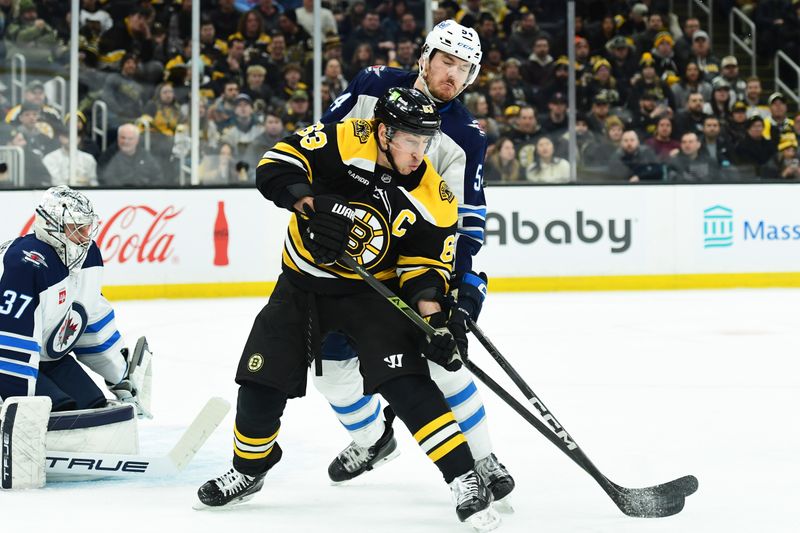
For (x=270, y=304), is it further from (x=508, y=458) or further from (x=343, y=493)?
(x=508, y=458)

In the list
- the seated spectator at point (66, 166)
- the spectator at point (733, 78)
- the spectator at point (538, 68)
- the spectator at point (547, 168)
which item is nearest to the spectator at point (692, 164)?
the spectator at point (733, 78)

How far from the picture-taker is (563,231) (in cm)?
820

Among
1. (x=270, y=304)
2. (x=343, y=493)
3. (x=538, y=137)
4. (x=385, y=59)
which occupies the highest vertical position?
(x=385, y=59)

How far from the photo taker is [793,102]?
30.7 ft

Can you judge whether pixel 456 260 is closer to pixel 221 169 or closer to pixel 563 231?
pixel 221 169

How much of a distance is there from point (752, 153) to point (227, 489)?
660 cm

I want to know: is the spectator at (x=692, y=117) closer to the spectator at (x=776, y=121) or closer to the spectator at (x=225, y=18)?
the spectator at (x=776, y=121)

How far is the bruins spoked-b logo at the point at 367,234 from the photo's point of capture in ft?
9.07

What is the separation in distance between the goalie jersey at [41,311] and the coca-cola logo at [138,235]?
4110 millimetres

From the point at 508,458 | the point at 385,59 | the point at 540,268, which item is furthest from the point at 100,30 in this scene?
the point at 508,458

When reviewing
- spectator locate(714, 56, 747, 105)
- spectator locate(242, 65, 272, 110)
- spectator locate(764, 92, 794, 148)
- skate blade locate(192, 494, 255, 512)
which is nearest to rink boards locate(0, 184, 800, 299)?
spectator locate(764, 92, 794, 148)

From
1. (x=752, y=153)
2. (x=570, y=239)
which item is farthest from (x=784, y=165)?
(x=570, y=239)

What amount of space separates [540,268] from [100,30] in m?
3.39

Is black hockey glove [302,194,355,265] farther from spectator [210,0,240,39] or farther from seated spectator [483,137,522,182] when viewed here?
spectator [210,0,240,39]
